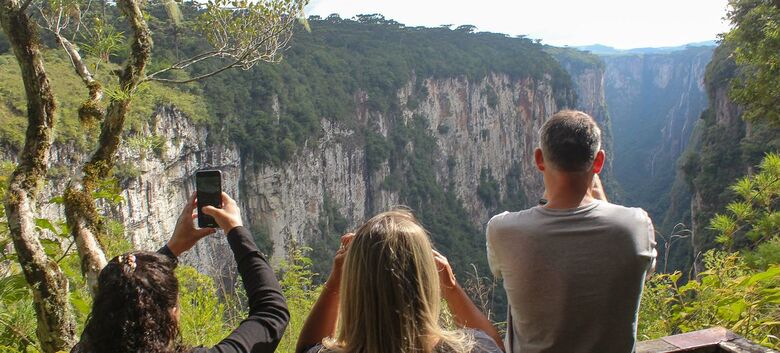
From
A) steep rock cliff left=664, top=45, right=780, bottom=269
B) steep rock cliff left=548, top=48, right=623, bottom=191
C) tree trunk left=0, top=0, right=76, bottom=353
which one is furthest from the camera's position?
steep rock cliff left=548, top=48, right=623, bottom=191

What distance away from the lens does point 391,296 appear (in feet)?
3.83

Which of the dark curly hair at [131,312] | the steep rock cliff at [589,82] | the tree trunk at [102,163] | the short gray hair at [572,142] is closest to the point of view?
the dark curly hair at [131,312]

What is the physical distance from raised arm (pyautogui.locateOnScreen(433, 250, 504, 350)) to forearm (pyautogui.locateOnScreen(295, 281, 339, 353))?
0.29m

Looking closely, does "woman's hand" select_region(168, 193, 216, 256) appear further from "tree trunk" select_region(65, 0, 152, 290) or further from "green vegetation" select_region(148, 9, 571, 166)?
"green vegetation" select_region(148, 9, 571, 166)

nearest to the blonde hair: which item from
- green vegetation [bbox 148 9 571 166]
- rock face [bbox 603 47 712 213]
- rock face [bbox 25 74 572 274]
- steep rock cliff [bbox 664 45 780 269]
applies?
rock face [bbox 25 74 572 274]

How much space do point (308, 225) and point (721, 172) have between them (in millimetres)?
21697

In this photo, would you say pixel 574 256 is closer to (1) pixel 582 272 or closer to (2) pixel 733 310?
(1) pixel 582 272

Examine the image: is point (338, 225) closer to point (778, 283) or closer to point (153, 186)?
point (153, 186)

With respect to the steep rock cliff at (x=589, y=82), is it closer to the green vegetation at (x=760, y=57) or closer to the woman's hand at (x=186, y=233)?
the green vegetation at (x=760, y=57)

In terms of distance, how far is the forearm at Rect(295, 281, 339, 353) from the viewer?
56.6 inches

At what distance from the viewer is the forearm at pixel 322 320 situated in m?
1.44

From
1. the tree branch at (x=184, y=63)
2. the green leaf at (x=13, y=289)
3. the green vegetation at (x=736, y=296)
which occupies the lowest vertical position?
the green vegetation at (x=736, y=296)

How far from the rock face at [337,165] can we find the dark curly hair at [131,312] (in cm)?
794

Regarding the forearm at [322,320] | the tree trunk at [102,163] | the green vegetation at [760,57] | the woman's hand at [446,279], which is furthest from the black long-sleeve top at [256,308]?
the green vegetation at [760,57]
